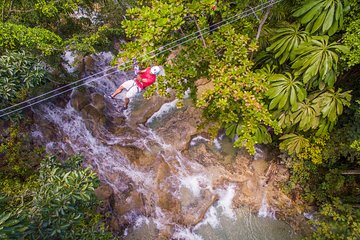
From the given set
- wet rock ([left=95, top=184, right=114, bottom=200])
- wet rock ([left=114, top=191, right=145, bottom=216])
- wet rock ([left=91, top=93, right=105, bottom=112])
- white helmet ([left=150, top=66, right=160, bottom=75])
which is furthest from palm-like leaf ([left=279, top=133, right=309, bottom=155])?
wet rock ([left=91, top=93, right=105, bottom=112])

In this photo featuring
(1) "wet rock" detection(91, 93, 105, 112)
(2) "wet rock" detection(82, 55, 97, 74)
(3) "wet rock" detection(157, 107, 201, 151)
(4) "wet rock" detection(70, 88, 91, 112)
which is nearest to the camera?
(3) "wet rock" detection(157, 107, 201, 151)

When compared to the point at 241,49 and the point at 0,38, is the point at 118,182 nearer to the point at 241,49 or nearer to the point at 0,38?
the point at 0,38

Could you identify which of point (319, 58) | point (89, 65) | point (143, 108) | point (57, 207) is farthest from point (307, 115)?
point (89, 65)

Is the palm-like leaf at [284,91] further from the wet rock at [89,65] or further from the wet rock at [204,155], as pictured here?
the wet rock at [89,65]

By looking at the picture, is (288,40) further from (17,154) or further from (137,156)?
(17,154)

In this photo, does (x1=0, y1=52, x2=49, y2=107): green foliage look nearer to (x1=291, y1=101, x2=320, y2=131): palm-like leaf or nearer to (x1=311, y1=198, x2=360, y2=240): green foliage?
(x1=291, y1=101, x2=320, y2=131): palm-like leaf
